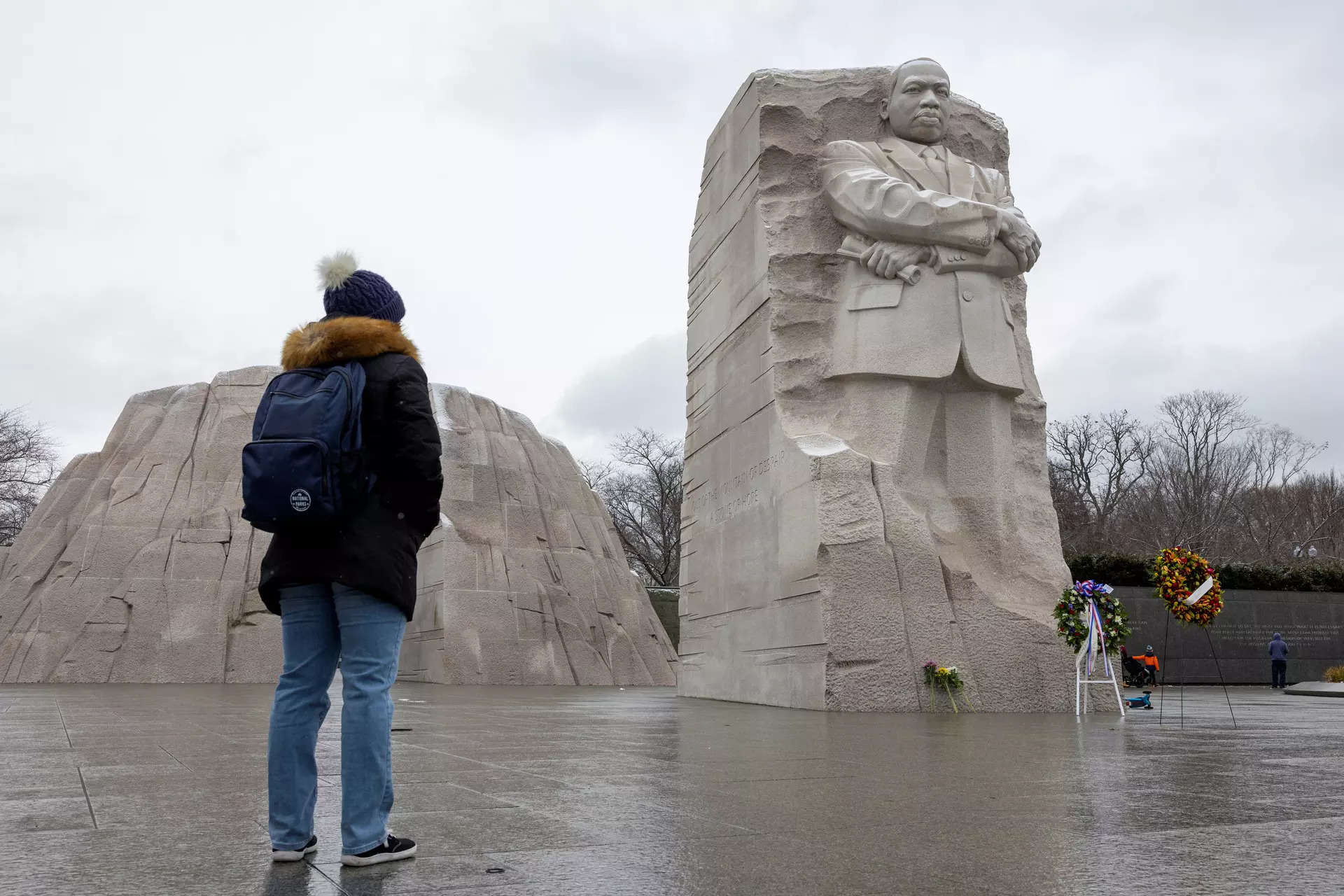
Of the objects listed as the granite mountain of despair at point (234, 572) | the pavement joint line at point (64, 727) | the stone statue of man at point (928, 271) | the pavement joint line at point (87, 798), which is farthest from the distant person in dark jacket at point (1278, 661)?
the pavement joint line at point (87, 798)

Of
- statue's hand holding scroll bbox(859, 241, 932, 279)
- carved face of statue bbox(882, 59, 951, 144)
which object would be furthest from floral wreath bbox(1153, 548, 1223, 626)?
carved face of statue bbox(882, 59, 951, 144)

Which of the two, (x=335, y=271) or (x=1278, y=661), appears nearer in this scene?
(x=335, y=271)

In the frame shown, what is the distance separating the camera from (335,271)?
10.6ft

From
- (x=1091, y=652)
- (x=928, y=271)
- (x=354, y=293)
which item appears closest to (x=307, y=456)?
(x=354, y=293)

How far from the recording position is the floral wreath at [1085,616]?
838cm

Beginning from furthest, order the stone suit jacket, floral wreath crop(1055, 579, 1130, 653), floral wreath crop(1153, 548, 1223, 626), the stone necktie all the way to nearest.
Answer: the stone necktie < the stone suit jacket < floral wreath crop(1055, 579, 1130, 653) < floral wreath crop(1153, 548, 1223, 626)

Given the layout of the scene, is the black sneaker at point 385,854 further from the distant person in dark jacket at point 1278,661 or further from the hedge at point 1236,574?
the distant person in dark jacket at point 1278,661

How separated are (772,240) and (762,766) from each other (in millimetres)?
6327

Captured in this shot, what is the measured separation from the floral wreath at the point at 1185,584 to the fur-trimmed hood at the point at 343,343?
19.7 ft

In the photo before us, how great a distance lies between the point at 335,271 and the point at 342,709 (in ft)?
4.06

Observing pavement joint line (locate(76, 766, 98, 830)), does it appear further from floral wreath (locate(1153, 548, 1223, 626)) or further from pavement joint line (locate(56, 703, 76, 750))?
floral wreath (locate(1153, 548, 1223, 626))

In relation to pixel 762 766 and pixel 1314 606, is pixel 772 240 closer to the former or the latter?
pixel 762 766

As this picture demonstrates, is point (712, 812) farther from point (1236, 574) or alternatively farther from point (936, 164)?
point (1236, 574)

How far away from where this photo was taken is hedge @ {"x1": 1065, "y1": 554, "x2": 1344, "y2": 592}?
20.0 meters
